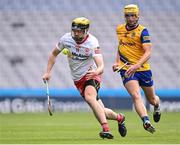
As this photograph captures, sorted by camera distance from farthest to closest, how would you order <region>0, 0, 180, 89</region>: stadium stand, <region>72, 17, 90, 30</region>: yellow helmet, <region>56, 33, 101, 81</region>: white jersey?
<region>0, 0, 180, 89</region>: stadium stand → <region>56, 33, 101, 81</region>: white jersey → <region>72, 17, 90, 30</region>: yellow helmet

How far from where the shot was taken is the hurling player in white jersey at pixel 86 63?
12.1 m

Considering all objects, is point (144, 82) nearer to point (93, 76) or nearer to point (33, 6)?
point (93, 76)

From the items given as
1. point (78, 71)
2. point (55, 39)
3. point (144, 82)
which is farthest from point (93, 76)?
point (55, 39)

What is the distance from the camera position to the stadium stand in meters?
29.0

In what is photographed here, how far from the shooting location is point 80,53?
1252 centimetres

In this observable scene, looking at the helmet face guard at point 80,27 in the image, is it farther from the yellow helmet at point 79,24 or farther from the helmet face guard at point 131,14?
the helmet face guard at point 131,14

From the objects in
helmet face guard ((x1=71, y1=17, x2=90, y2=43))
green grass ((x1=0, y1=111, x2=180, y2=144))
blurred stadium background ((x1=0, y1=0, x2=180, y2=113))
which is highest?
helmet face guard ((x1=71, y1=17, x2=90, y2=43))

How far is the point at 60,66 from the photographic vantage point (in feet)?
95.5

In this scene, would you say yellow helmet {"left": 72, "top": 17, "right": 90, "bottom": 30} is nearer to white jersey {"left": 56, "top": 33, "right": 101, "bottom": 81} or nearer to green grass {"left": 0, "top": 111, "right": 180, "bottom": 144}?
white jersey {"left": 56, "top": 33, "right": 101, "bottom": 81}

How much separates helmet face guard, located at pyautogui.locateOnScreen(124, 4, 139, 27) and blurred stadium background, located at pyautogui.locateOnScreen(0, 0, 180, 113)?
13.2 metres

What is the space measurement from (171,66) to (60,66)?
170 inches

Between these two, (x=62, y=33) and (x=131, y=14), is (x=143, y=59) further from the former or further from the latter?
(x=62, y=33)

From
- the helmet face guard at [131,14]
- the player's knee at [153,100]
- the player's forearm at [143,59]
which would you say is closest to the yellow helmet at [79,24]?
the helmet face guard at [131,14]

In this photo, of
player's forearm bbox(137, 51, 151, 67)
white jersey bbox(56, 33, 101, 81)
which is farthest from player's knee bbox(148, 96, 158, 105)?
white jersey bbox(56, 33, 101, 81)
